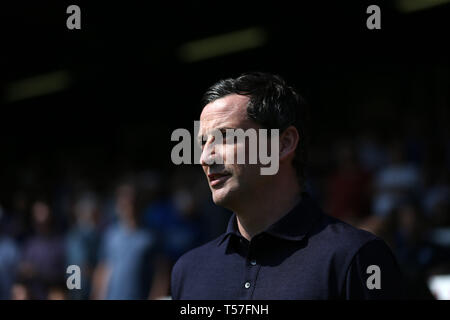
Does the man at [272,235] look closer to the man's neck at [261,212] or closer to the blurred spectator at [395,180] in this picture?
the man's neck at [261,212]

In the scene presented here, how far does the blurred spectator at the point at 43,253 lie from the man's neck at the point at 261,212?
4536mm

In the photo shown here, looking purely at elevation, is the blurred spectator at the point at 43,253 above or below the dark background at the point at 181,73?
below

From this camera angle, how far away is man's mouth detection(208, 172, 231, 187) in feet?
8.50

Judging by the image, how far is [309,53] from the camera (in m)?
10.1

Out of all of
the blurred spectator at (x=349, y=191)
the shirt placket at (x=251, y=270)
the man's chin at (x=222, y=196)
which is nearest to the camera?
the shirt placket at (x=251, y=270)

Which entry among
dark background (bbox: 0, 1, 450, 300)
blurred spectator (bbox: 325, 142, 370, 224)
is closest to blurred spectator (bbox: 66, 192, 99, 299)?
dark background (bbox: 0, 1, 450, 300)

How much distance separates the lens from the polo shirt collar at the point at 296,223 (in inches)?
99.7

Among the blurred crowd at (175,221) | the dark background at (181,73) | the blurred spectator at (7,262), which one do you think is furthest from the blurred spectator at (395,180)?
the blurred spectator at (7,262)

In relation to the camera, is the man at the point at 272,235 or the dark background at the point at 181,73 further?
the dark background at the point at 181,73

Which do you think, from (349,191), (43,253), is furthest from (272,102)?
(43,253)

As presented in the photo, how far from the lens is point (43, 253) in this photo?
24.7ft

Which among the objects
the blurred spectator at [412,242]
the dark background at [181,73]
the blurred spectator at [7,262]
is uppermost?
the dark background at [181,73]

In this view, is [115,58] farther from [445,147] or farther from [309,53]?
[445,147]
